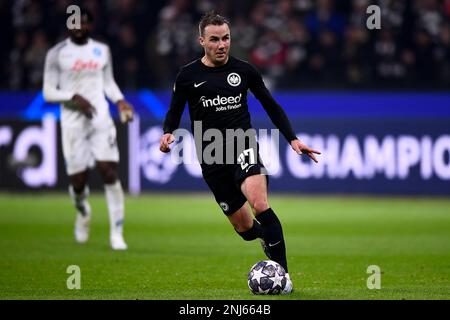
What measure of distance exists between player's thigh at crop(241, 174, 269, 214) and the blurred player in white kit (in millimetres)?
4140

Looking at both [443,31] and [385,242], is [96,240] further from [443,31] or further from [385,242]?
[443,31]

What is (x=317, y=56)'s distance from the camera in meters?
21.5

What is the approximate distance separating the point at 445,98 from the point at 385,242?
7.75 meters

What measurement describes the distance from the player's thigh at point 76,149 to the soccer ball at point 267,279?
5.04 m

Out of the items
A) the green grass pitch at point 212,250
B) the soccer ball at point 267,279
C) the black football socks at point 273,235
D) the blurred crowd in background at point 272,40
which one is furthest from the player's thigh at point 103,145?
the blurred crowd in background at point 272,40

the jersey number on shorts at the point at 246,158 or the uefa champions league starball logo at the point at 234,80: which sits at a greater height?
the uefa champions league starball logo at the point at 234,80

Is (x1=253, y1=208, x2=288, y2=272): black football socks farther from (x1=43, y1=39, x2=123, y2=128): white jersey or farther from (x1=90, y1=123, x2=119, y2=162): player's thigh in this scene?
(x1=43, y1=39, x2=123, y2=128): white jersey

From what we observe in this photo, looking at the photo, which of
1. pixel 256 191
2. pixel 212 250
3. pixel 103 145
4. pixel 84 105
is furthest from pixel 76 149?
pixel 256 191

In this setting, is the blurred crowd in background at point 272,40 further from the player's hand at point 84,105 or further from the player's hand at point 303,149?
the player's hand at point 303,149

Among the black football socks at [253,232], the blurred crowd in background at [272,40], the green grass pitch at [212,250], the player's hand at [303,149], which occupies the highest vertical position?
the blurred crowd in background at [272,40]

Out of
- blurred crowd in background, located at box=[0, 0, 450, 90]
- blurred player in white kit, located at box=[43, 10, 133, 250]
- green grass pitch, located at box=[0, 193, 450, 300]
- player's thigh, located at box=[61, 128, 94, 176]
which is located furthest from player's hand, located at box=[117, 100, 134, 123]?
blurred crowd in background, located at box=[0, 0, 450, 90]

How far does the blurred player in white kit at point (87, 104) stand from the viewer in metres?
12.6

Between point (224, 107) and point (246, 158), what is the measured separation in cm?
52
